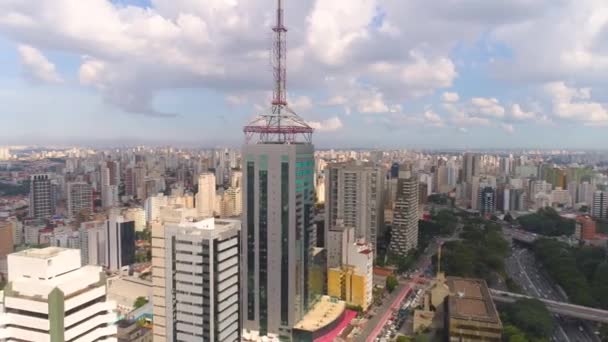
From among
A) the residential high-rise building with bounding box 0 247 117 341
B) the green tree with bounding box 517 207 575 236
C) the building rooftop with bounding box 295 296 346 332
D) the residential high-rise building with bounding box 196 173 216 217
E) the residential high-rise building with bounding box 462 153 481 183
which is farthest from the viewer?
the residential high-rise building with bounding box 462 153 481 183

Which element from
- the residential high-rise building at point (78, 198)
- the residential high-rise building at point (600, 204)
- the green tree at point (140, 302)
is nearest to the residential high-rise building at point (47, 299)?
the green tree at point (140, 302)

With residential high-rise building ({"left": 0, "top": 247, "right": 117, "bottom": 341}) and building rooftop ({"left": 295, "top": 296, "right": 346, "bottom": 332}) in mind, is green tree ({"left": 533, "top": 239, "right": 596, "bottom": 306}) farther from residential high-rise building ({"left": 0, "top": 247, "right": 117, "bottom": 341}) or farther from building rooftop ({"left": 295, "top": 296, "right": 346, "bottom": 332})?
residential high-rise building ({"left": 0, "top": 247, "right": 117, "bottom": 341})

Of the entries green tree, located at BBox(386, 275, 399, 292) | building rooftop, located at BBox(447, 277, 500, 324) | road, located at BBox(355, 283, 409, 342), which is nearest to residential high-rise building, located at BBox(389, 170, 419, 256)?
road, located at BBox(355, 283, 409, 342)

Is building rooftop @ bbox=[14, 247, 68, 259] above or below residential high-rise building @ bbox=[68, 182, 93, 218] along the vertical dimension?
above

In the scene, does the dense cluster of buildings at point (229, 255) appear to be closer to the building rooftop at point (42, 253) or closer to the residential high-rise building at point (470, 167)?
the building rooftop at point (42, 253)

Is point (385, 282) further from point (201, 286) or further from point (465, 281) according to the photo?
point (201, 286)

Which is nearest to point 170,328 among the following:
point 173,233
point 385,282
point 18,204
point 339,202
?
point 173,233
